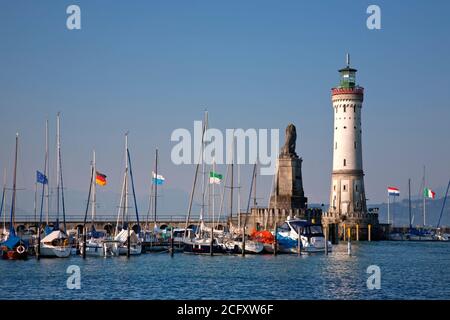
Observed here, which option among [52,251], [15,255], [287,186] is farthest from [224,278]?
[287,186]

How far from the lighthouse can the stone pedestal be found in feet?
34.1

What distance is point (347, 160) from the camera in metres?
134

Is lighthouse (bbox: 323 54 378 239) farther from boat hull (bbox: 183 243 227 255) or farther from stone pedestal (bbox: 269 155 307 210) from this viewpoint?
boat hull (bbox: 183 243 227 255)

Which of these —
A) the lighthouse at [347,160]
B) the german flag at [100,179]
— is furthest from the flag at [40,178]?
the lighthouse at [347,160]

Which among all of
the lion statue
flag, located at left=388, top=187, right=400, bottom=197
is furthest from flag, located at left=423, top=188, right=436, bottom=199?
the lion statue

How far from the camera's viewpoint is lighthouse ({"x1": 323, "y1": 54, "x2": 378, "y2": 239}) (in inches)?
5261

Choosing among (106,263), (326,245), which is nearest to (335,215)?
(326,245)

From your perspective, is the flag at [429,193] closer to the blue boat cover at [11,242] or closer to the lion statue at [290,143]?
the lion statue at [290,143]

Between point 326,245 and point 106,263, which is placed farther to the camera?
point 326,245

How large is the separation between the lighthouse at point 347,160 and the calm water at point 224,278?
48108mm

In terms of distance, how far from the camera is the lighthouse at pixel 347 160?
133625mm
